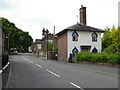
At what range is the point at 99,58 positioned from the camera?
3928 centimetres

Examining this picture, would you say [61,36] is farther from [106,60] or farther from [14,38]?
[14,38]

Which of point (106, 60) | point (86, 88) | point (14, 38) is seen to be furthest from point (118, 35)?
point (86, 88)

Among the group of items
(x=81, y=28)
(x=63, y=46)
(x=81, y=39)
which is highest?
(x=81, y=28)

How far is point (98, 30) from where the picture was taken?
6131 cm

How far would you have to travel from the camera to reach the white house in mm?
59094

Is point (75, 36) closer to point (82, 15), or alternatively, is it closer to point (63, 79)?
point (82, 15)

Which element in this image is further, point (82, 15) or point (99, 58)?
point (82, 15)

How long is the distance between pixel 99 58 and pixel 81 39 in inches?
824

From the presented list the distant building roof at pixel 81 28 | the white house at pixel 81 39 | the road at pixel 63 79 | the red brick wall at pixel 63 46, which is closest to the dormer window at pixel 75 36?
the white house at pixel 81 39

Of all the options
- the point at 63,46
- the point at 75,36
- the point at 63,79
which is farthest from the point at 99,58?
the point at 63,46

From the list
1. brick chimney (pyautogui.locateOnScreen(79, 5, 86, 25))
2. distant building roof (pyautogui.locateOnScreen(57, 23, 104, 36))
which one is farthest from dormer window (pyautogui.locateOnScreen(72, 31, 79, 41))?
brick chimney (pyautogui.locateOnScreen(79, 5, 86, 25))

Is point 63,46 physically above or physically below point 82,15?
below

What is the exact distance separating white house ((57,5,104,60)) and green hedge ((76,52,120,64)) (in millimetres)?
9379

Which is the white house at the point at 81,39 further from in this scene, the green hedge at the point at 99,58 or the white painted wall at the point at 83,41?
the green hedge at the point at 99,58
